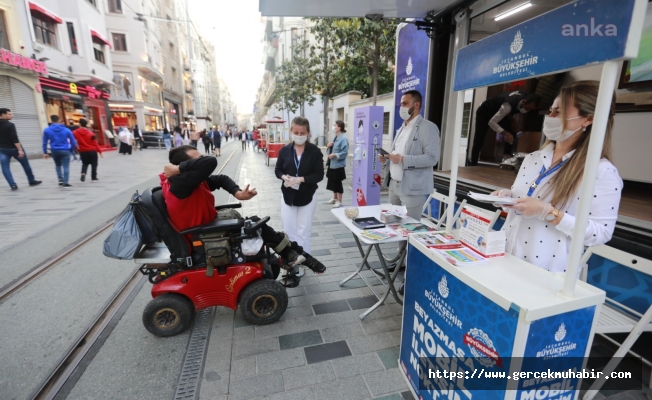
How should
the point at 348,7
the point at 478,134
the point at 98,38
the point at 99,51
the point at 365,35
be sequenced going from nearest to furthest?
the point at 348,7
the point at 478,134
the point at 365,35
the point at 98,38
the point at 99,51

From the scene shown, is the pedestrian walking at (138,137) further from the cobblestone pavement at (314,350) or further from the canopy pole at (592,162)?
the canopy pole at (592,162)

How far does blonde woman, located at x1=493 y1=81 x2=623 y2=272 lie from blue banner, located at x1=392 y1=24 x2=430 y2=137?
406 cm

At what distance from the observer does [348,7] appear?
4.10m

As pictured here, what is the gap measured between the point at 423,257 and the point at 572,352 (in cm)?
80

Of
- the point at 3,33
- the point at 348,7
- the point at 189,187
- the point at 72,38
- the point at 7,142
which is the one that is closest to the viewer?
the point at 189,187

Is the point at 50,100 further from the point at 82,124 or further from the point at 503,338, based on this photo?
the point at 503,338

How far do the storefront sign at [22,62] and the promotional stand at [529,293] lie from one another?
58.3 ft

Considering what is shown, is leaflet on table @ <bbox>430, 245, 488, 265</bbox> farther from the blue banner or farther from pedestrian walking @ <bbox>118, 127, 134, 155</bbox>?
pedestrian walking @ <bbox>118, 127, 134, 155</bbox>

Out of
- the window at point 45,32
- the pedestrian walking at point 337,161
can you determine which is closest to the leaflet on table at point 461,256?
the pedestrian walking at point 337,161

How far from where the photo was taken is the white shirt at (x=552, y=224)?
1520mm

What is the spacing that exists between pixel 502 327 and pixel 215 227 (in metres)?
2.09

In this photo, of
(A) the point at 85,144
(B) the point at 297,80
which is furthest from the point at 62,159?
(B) the point at 297,80

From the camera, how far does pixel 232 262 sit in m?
2.68

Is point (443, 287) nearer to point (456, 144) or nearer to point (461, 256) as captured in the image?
point (461, 256)
